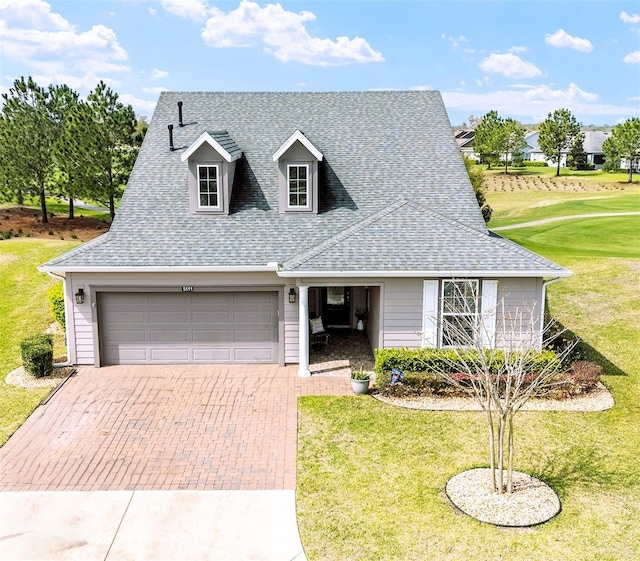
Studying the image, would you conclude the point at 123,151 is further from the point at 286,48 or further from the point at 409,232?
the point at 409,232

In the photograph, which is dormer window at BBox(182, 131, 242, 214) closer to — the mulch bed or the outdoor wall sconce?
the outdoor wall sconce

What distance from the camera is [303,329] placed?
15.5 m

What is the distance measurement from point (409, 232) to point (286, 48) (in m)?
10.5

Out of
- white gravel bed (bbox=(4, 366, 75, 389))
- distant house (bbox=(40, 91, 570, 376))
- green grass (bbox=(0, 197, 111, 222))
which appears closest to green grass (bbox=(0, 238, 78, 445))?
white gravel bed (bbox=(4, 366, 75, 389))

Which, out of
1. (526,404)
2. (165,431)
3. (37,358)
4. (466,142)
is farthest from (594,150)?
(165,431)

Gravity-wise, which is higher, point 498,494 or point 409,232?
point 409,232

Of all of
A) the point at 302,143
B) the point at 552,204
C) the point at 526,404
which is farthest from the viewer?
the point at 552,204

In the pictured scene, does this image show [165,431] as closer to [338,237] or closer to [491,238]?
[338,237]

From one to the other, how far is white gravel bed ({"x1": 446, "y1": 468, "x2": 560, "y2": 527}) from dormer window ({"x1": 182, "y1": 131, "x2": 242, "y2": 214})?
10.5m

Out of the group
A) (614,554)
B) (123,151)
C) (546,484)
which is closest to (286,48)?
(123,151)

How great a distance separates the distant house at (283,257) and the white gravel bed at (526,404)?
175cm

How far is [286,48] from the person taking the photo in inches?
885

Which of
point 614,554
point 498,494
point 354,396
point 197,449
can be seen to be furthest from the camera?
point 354,396

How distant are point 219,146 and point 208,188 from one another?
4.43 ft
